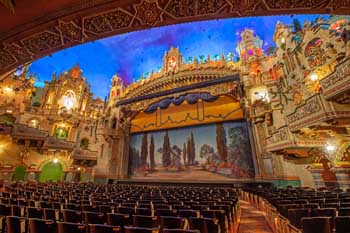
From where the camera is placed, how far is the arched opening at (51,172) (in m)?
18.3

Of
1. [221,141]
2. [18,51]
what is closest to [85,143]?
[221,141]

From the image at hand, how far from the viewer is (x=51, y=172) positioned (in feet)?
62.0

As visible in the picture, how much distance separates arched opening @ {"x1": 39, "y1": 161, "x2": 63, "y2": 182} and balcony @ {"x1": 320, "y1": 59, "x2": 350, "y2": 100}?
2483 cm

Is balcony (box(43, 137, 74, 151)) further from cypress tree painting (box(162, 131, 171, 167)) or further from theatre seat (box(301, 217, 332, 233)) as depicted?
theatre seat (box(301, 217, 332, 233))

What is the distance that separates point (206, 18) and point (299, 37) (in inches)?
568

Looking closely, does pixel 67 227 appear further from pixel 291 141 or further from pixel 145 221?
pixel 291 141

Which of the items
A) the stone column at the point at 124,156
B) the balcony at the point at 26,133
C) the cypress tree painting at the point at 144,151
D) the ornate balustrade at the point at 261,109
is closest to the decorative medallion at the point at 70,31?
the ornate balustrade at the point at 261,109

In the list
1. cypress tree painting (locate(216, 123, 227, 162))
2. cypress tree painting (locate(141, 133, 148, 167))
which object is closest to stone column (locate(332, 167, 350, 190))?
cypress tree painting (locate(216, 123, 227, 162))

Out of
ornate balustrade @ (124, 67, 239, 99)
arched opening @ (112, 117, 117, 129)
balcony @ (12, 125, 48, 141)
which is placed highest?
ornate balustrade @ (124, 67, 239, 99)

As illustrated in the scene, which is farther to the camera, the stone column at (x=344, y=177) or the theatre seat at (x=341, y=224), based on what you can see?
the stone column at (x=344, y=177)

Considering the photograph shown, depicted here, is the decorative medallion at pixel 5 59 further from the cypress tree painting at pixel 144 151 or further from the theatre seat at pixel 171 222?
the cypress tree painting at pixel 144 151

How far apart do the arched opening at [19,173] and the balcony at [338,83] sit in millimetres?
25228

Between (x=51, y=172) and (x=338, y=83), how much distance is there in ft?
83.5

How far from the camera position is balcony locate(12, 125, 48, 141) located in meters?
12.7
